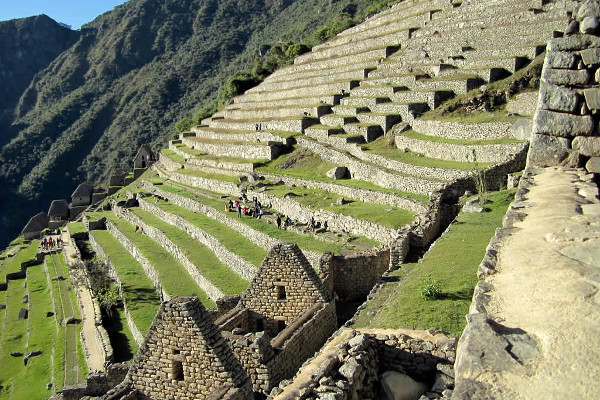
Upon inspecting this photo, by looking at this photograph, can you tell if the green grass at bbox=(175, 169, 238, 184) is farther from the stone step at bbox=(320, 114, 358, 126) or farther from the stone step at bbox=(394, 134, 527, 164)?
the stone step at bbox=(394, 134, 527, 164)

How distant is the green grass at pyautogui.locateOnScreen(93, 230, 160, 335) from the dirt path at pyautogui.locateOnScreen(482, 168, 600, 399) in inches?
570

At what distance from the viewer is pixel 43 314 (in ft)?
80.2

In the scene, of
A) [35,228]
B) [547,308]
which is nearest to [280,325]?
[547,308]

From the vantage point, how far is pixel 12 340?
2220 centimetres

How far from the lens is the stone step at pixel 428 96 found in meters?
27.8

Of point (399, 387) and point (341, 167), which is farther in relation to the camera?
point (341, 167)

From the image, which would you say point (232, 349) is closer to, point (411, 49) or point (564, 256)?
point (564, 256)

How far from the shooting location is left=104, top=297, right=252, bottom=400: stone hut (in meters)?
6.57

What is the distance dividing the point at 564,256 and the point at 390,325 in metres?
2.86

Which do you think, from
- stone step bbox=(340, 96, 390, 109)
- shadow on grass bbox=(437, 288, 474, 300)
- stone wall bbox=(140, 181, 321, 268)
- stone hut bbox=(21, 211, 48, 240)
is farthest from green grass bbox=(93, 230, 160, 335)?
stone hut bbox=(21, 211, 48, 240)

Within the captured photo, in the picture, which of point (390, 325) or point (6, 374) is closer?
point (390, 325)

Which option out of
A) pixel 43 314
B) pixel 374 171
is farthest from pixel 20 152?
pixel 374 171

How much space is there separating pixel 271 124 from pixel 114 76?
111 m

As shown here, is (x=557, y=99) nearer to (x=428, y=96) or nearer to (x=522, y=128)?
(x=522, y=128)
